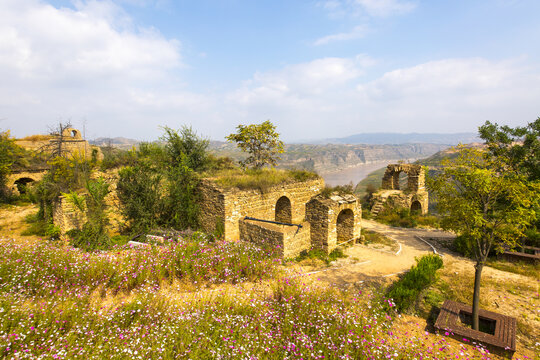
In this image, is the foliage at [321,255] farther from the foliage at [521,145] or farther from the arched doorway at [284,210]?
the foliage at [521,145]

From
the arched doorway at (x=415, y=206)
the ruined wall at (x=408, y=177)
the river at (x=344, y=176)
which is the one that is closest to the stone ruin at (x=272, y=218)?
the arched doorway at (x=415, y=206)

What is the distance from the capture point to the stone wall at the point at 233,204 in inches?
407

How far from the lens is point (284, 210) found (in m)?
13.3

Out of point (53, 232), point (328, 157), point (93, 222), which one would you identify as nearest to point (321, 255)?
point (93, 222)

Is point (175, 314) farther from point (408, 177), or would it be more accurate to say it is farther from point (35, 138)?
point (35, 138)

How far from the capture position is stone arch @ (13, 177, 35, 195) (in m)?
20.6

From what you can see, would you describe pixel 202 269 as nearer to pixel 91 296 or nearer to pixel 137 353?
pixel 91 296

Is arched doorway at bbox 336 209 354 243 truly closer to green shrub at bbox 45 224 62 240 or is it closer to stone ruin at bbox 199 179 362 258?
stone ruin at bbox 199 179 362 258

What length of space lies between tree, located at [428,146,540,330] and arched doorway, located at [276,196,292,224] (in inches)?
304

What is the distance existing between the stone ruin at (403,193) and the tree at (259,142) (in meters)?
8.99

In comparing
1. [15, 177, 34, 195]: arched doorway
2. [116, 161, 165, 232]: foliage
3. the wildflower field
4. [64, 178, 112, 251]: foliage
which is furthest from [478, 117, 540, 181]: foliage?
[15, 177, 34, 195]: arched doorway

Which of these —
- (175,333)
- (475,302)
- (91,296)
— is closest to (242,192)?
(91,296)

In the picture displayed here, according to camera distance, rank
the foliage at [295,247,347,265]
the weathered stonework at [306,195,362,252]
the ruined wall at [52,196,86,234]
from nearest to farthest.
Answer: the foliage at [295,247,347,265] → the weathered stonework at [306,195,362,252] → the ruined wall at [52,196,86,234]

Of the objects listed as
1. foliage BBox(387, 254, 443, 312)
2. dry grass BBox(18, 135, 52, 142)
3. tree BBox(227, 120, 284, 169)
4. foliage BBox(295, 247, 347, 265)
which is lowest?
foliage BBox(295, 247, 347, 265)
